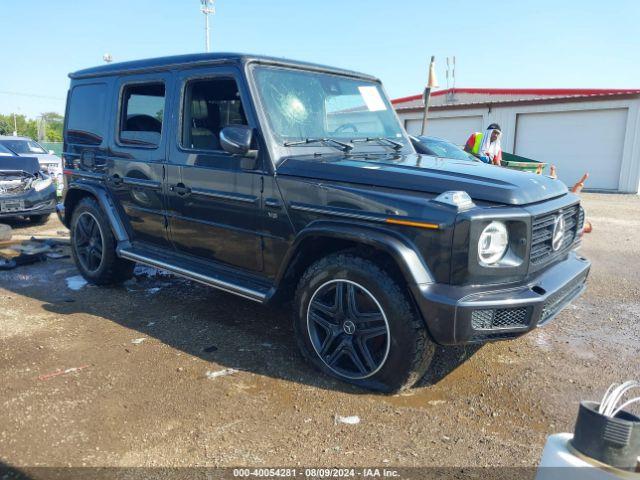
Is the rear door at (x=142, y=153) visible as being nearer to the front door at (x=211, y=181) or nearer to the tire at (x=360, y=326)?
the front door at (x=211, y=181)

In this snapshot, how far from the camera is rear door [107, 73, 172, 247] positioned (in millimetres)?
4234

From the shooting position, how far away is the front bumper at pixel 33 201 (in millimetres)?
8117

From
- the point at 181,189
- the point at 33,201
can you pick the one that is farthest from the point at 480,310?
the point at 33,201

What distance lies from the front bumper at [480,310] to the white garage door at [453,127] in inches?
814

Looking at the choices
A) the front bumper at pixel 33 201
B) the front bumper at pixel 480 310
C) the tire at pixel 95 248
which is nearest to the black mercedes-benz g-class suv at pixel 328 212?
the front bumper at pixel 480 310

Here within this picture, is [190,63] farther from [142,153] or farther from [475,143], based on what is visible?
[475,143]

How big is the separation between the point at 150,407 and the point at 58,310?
6.91 ft

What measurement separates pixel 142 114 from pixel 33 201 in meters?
5.06

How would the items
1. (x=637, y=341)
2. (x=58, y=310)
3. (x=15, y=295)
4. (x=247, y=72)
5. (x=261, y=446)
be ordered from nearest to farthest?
(x=261, y=446)
(x=247, y=72)
(x=637, y=341)
(x=58, y=310)
(x=15, y=295)

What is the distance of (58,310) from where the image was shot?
4.59m

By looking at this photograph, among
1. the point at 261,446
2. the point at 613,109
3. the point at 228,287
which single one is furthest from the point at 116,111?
the point at 613,109

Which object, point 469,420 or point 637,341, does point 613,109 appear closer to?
point 637,341

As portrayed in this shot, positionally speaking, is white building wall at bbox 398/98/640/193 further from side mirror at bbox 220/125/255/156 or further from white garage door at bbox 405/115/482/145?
side mirror at bbox 220/125/255/156

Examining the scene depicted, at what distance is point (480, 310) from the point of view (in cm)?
270
